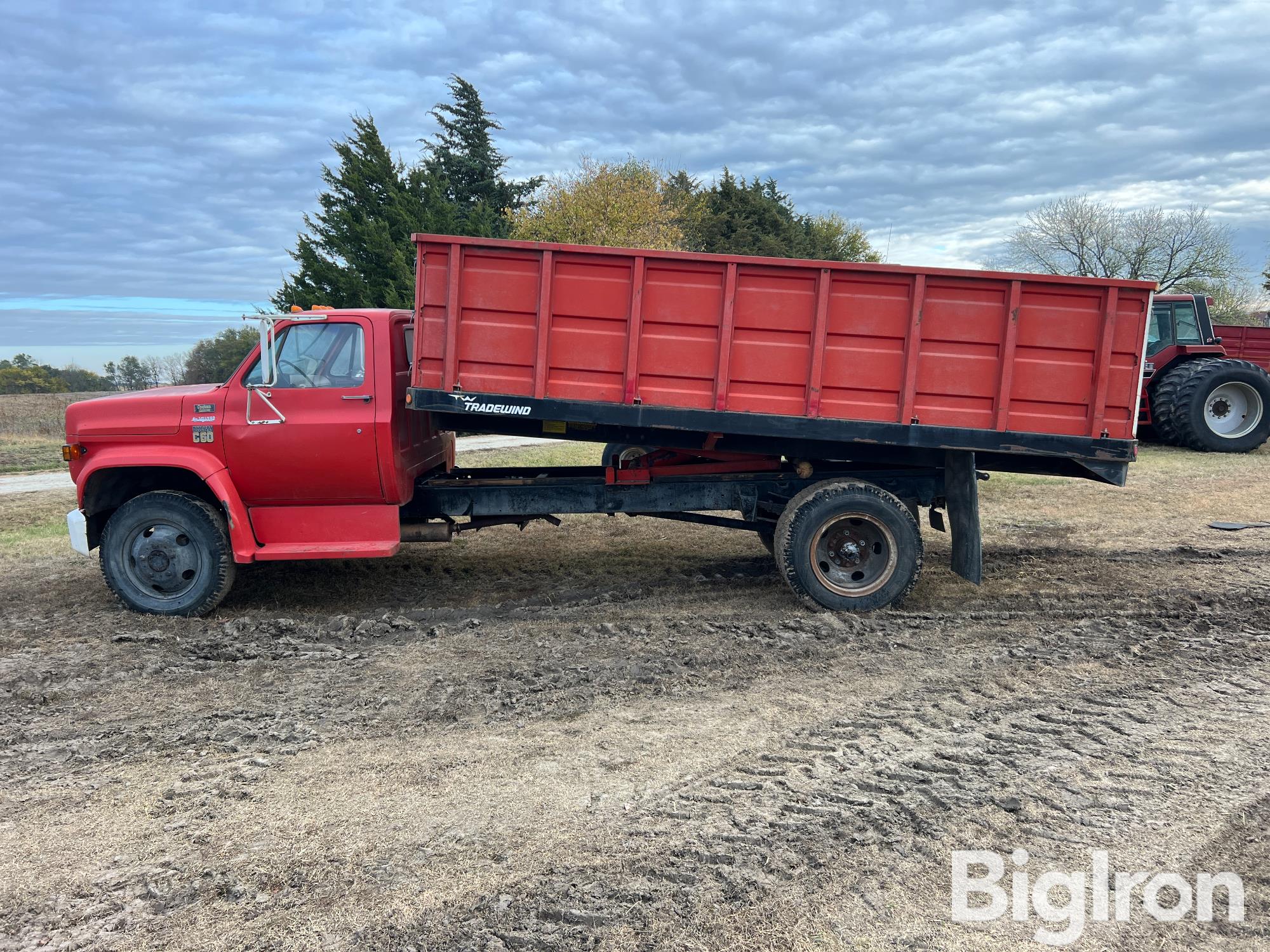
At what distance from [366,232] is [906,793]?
2284 centimetres

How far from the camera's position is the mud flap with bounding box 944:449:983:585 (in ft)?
19.6

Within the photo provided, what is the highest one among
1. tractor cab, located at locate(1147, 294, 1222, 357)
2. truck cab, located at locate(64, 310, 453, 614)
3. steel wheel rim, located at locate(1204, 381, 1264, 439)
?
tractor cab, located at locate(1147, 294, 1222, 357)

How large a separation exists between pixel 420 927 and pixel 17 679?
368cm

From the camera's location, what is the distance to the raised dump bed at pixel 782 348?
543 cm

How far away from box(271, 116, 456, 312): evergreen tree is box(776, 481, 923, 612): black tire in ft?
60.2

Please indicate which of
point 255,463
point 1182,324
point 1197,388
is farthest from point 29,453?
point 1182,324

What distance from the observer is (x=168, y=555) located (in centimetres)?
583

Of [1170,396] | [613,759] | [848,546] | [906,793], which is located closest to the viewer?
[906,793]

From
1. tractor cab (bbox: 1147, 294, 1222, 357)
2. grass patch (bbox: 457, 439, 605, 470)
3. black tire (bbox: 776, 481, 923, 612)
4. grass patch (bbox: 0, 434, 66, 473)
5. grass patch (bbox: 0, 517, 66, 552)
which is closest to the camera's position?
black tire (bbox: 776, 481, 923, 612)

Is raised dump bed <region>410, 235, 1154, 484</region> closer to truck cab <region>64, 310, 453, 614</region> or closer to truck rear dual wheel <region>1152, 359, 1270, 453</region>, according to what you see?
truck cab <region>64, 310, 453, 614</region>

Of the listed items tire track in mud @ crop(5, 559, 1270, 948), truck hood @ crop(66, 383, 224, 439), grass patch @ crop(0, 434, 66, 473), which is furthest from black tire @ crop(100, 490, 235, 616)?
grass patch @ crop(0, 434, 66, 473)

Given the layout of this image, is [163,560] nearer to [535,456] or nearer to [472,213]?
[535,456]

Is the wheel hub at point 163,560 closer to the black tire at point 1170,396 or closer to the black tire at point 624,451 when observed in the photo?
the black tire at point 624,451

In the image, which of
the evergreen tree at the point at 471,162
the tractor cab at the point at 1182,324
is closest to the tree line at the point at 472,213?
the evergreen tree at the point at 471,162
